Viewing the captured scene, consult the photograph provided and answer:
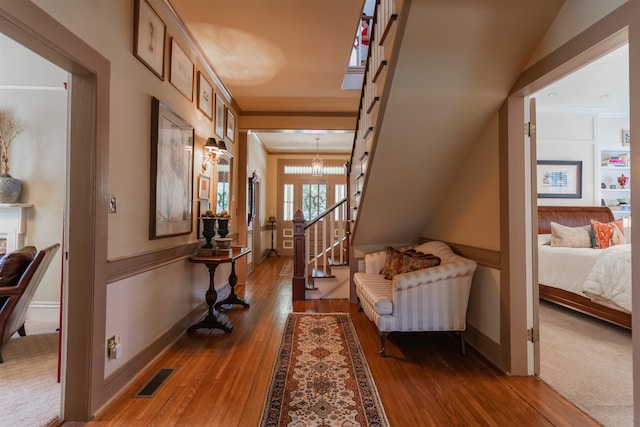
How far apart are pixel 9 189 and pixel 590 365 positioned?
5.51m

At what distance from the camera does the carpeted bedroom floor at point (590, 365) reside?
1.86 metres

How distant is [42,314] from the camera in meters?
3.43

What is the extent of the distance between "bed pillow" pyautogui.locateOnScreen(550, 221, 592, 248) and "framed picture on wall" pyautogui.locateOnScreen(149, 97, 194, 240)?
177 inches

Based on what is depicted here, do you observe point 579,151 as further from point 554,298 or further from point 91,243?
point 91,243

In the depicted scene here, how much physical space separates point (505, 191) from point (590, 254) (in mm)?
2065

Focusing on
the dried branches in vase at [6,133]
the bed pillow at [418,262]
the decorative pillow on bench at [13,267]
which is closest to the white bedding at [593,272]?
the bed pillow at [418,262]

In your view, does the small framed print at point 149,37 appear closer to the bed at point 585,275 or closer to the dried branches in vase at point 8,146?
the dried branches in vase at point 8,146

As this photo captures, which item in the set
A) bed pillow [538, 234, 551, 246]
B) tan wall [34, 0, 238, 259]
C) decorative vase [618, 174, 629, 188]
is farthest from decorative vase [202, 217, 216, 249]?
decorative vase [618, 174, 629, 188]

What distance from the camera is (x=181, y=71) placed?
2.86 metres

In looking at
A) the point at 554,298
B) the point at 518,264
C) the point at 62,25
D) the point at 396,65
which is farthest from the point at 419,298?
the point at 62,25

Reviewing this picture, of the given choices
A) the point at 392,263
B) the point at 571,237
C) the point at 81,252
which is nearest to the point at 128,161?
the point at 81,252

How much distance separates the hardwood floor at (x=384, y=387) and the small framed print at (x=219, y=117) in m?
2.38

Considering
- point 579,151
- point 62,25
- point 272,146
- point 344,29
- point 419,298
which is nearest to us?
point 62,25

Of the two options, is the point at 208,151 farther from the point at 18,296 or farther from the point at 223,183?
the point at 18,296
